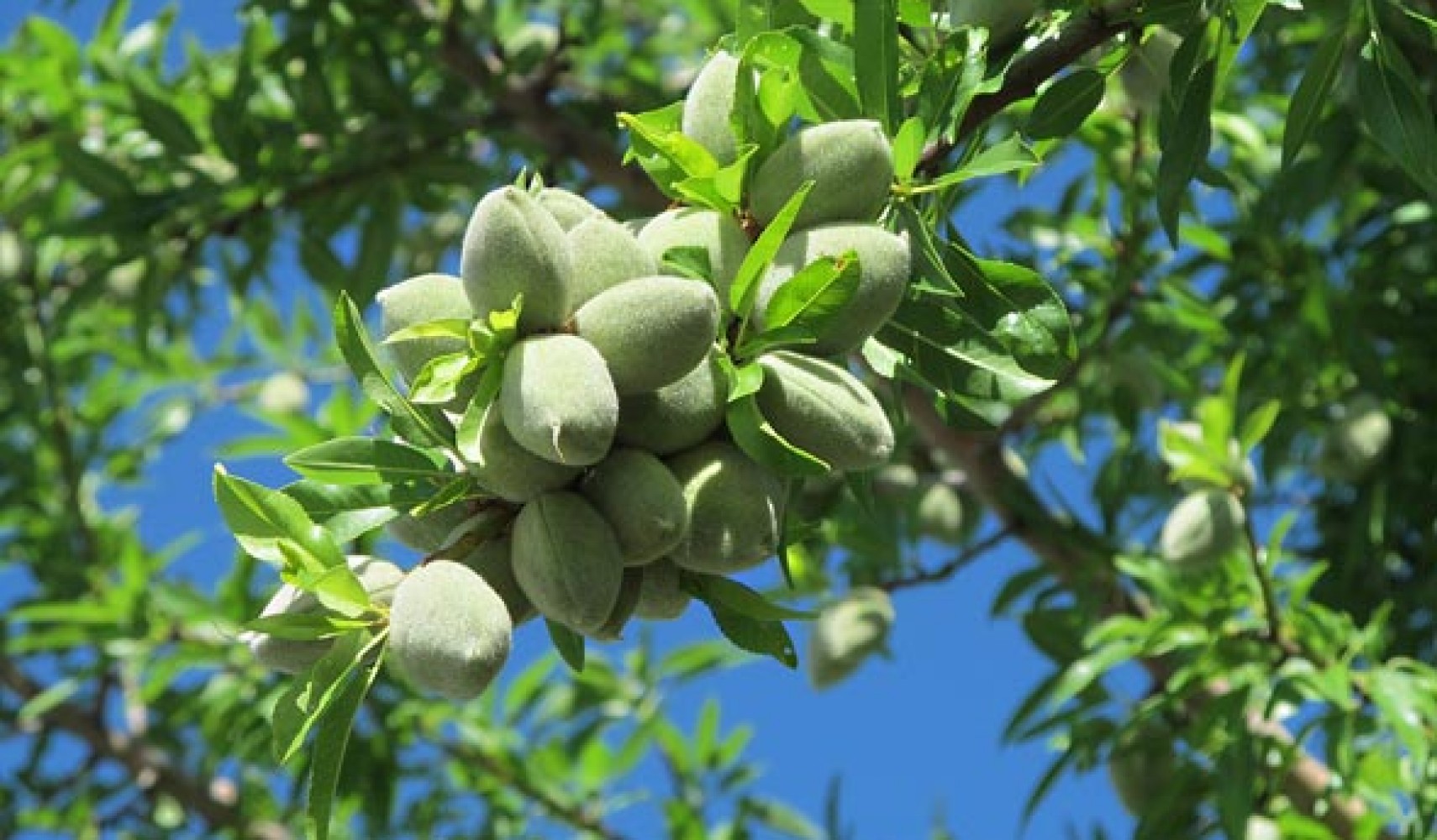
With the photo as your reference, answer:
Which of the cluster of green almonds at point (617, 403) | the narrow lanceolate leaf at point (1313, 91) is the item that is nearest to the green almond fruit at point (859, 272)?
the cluster of green almonds at point (617, 403)

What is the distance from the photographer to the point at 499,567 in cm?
95

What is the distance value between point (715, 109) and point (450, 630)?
1.05ft

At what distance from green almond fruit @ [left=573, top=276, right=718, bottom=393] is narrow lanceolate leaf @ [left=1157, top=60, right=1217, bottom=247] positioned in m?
0.39

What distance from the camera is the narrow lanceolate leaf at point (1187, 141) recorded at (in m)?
1.17

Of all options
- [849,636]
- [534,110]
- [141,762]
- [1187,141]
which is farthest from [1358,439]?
[141,762]

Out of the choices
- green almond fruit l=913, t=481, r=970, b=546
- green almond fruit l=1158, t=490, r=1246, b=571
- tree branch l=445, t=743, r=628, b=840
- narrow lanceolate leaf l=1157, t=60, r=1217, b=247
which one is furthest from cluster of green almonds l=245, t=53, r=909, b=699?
tree branch l=445, t=743, r=628, b=840

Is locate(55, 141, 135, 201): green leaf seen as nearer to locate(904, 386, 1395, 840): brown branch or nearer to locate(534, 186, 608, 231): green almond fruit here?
locate(904, 386, 1395, 840): brown branch

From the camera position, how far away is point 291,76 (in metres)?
2.39

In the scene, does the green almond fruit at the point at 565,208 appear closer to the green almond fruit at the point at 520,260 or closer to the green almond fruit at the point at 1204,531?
the green almond fruit at the point at 520,260

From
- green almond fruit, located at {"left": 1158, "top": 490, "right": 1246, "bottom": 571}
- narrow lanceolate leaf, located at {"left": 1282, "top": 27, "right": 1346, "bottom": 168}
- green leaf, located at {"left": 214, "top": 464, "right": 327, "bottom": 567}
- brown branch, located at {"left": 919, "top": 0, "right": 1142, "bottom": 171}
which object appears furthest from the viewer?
green almond fruit, located at {"left": 1158, "top": 490, "right": 1246, "bottom": 571}

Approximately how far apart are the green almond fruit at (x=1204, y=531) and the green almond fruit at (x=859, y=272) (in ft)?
3.43

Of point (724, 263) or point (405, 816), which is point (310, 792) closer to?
point (724, 263)

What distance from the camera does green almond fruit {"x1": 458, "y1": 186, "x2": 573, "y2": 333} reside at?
89cm

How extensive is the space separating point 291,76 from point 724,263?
154 centimetres
